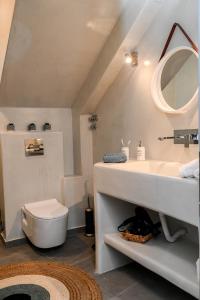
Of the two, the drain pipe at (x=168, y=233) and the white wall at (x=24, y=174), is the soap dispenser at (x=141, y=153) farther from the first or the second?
the white wall at (x=24, y=174)

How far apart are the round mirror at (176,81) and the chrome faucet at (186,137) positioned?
16 centimetres

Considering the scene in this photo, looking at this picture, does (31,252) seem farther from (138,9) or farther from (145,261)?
(138,9)

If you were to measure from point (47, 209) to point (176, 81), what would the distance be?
68.5 inches

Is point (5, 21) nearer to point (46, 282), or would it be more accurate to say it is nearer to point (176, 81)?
point (176, 81)

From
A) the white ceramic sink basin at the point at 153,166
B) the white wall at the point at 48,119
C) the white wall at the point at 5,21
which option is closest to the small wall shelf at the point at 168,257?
the white ceramic sink basin at the point at 153,166

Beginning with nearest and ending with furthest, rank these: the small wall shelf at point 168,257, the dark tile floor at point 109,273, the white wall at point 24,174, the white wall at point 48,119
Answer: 1. the small wall shelf at point 168,257
2. the dark tile floor at point 109,273
3. the white wall at point 24,174
4. the white wall at point 48,119

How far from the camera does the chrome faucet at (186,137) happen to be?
1914mm

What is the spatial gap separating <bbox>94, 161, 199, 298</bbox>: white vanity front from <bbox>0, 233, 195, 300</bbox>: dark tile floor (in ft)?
0.44

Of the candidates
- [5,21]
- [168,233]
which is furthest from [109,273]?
[5,21]

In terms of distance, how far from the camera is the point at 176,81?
6.93ft

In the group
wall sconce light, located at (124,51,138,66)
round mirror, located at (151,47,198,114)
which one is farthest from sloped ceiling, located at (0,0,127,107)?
round mirror, located at (151,47,198,114)

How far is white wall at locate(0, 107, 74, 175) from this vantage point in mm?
2971

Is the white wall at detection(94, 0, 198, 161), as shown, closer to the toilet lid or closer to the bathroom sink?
the bathroom sink

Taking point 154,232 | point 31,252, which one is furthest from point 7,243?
point 154,232
